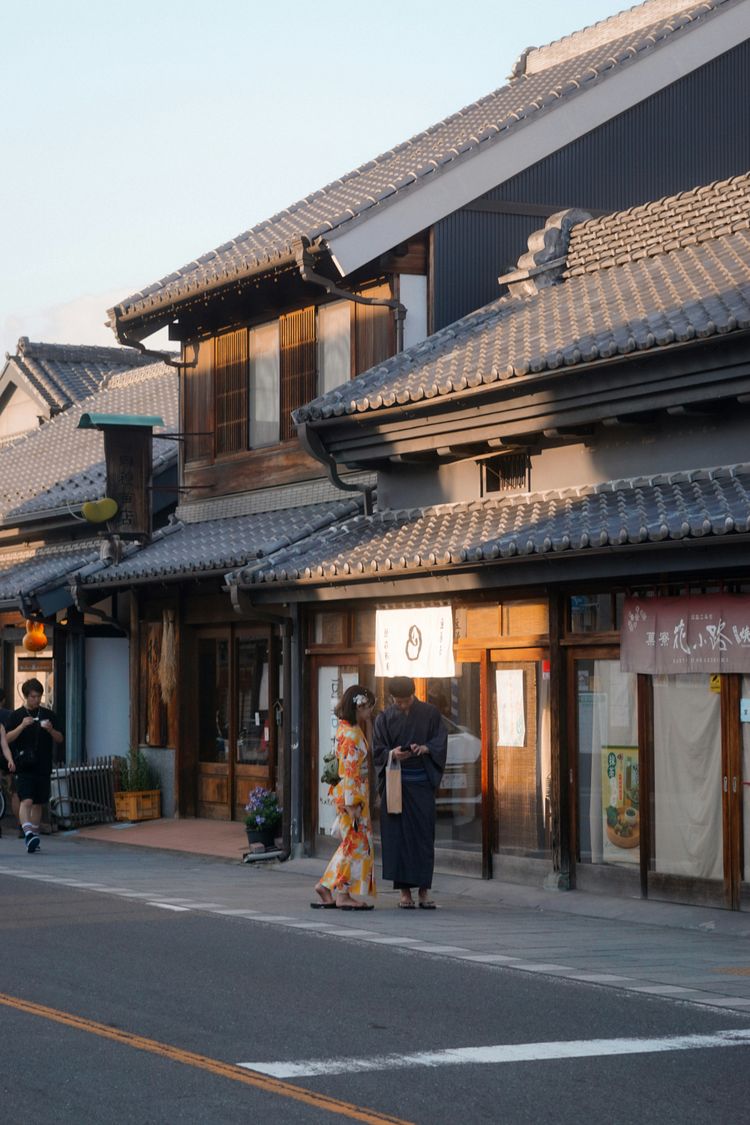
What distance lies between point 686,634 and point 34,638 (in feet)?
43.3

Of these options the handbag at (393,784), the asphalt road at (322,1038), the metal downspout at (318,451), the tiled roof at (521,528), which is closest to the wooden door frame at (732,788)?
the tiled roof at (521,528)

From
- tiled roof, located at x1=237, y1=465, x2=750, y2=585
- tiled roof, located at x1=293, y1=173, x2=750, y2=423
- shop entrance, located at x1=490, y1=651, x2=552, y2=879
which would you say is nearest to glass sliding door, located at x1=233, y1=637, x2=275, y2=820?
tiled roof, located at x1=237, y1=465, x2=750, y2=585

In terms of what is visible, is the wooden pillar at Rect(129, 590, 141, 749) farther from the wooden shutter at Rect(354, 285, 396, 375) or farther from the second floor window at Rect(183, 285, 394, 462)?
the wooden shutter at Rect(354, 285, 396, 375)

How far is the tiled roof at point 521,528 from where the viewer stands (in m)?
13.7

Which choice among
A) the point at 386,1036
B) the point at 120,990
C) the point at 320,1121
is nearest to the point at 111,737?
the point at 120,990

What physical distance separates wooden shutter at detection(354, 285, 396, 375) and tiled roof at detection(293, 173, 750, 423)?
43.3 inches

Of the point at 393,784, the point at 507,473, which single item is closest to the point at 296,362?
the point at 507,473

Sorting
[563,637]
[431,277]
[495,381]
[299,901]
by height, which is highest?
[431,277]

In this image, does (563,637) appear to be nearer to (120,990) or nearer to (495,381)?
(495,381)

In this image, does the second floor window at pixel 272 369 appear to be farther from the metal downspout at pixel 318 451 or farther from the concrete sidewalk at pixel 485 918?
the concrete sidewalk at pixel 485 918

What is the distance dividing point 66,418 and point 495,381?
18221mm

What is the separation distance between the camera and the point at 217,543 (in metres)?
22.0

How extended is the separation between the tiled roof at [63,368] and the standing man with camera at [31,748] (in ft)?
46.7

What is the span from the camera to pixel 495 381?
16.4 m
